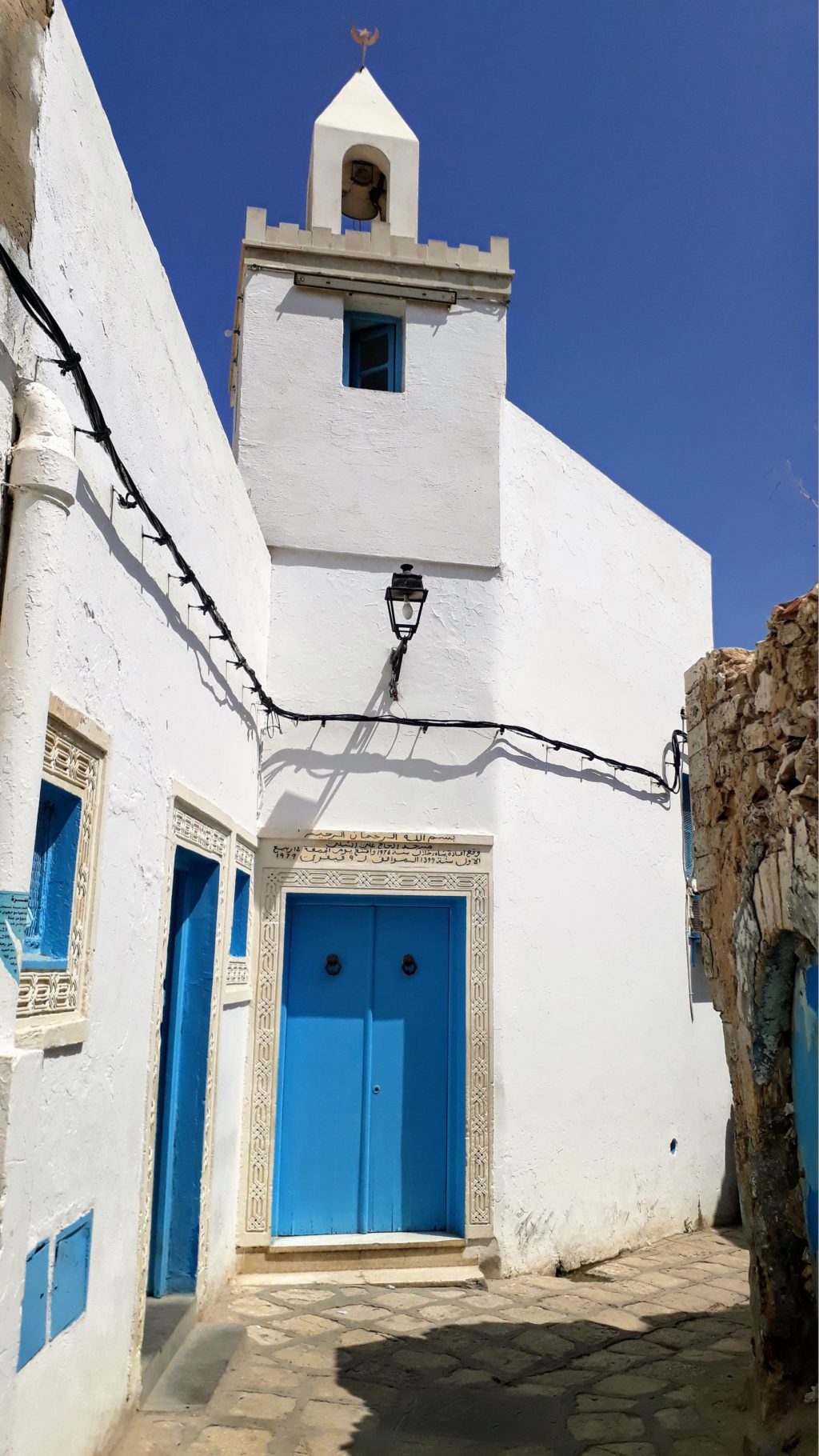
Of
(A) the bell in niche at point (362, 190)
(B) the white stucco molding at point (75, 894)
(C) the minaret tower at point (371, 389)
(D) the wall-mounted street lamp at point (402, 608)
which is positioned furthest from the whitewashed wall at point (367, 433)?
(B) the white stucco molding at point (75, 894)

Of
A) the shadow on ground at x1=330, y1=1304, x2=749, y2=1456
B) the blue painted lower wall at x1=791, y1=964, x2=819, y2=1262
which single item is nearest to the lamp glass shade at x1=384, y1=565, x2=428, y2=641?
the blue painted lower wall at x1=791, y1=964, x2=819, y2=1262

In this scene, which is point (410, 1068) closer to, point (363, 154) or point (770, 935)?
point (770, 935)

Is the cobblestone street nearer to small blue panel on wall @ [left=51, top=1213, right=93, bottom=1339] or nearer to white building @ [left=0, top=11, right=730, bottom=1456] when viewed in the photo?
white building @ [left=0, top=11, right=730, bottom=1456]

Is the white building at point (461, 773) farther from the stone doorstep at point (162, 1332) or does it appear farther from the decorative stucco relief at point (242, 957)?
the stone doorstep at point (162, 1332)

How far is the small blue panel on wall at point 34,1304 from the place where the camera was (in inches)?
108

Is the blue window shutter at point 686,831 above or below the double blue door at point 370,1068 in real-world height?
above

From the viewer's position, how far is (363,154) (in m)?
7.87

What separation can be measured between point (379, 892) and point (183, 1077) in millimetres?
1734

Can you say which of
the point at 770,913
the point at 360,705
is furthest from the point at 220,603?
the point at 770,913

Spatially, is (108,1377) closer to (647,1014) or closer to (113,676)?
(113,676)

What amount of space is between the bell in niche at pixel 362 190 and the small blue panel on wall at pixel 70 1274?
23.3 ft

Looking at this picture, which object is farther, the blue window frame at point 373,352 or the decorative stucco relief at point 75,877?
the blue window frame at point 373,352

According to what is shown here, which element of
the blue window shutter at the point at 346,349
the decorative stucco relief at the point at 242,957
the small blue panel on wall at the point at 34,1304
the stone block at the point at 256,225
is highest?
the stone block at the point at 256,225

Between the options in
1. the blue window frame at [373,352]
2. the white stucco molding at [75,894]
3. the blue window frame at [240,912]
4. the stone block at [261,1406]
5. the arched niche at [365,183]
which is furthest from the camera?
the arched niche at [365,183]
